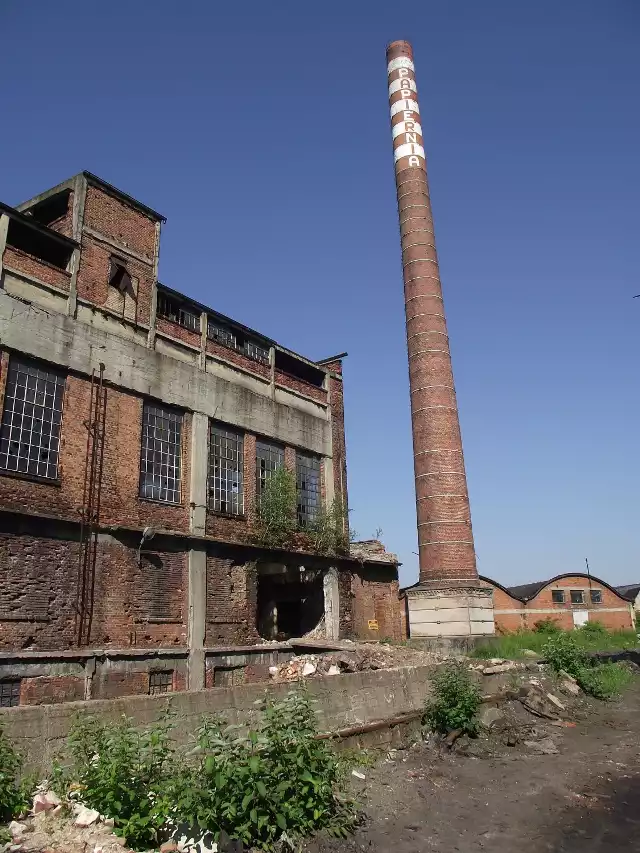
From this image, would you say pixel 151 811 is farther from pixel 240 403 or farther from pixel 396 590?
pixel 396 590

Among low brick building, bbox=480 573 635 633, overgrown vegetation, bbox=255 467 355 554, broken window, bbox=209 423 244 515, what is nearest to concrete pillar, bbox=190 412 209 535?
broken window, bbox=209 423 244 515

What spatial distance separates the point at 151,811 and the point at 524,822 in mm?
4227

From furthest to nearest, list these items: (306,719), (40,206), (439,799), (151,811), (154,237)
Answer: (154,237)
(40,206)
(439,799)
(306,719)
(151,811)

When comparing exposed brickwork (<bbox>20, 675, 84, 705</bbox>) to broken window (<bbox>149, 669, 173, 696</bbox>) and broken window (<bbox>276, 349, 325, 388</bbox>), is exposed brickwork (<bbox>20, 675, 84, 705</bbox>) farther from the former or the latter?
broken window (<bbox>276, 349, 325, 388</bbox>)

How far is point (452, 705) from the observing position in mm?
11023

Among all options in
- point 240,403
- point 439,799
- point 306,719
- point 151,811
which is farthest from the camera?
point 240,403

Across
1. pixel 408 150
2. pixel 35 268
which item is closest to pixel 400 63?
pixel 408 150

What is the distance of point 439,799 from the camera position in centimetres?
812

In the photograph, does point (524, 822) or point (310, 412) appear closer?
point (524, 822)

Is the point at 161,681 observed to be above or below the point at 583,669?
above

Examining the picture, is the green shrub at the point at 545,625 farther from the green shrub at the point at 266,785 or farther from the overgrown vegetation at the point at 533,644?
the green shrub at the point at 266,785

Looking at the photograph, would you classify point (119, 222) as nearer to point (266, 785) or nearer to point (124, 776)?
point (124, 776)

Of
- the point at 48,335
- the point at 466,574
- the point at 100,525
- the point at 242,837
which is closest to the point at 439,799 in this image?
the point at 242,837

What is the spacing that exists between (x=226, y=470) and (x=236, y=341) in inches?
158
